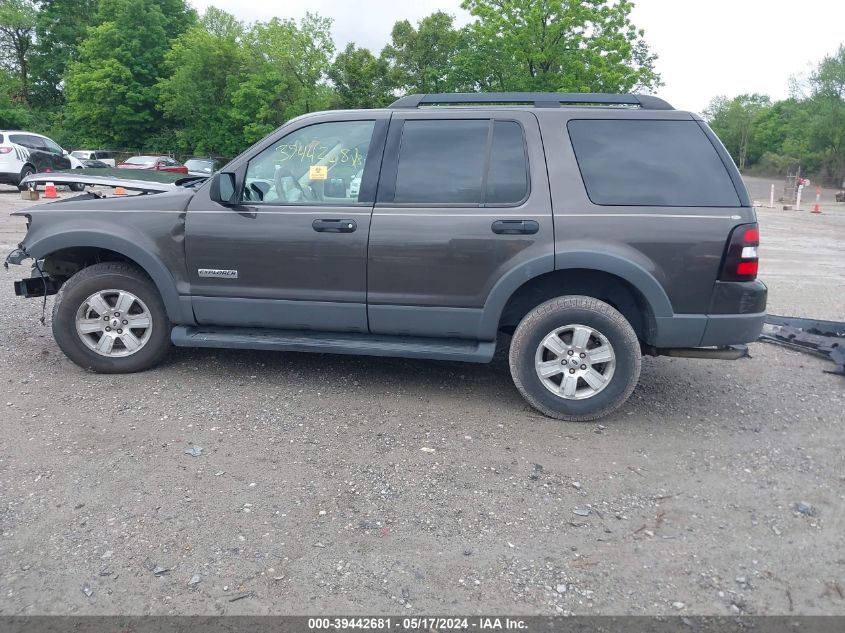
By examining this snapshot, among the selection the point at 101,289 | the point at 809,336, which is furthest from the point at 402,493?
the point at 809,336

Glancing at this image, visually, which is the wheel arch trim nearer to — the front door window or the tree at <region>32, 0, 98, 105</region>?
the front door window

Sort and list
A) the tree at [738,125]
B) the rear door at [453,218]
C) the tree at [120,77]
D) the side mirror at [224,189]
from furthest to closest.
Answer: the tree at [738,125] < the tree at [120,77] < the side mirror at [224,189] < the rear door at [453,218]

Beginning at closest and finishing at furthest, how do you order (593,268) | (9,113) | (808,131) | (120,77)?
1. (593,268)
2. (120,77)
3. (9,113)
4. (808,131)

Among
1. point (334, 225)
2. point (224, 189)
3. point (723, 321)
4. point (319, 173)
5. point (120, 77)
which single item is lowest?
point (723, 321)

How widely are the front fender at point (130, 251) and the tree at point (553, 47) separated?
30.8 metres

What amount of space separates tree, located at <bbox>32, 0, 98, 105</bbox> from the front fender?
5759 cm

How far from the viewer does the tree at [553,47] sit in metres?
33.0

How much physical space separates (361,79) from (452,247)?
3912 centimetres

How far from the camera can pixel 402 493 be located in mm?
3340

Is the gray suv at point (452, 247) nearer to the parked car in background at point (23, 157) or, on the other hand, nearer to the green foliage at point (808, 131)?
the parked car in background at point (23, 157)

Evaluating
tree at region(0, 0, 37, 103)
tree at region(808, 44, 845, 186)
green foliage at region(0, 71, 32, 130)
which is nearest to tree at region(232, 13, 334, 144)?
green foliage at region(0, 71, 32, 130)

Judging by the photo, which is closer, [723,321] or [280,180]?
[723,321]

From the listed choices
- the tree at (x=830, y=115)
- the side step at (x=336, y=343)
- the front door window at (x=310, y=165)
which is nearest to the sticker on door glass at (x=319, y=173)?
the front door window at (x=310, y=165)

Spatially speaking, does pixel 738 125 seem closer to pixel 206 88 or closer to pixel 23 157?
pixel 206 88
